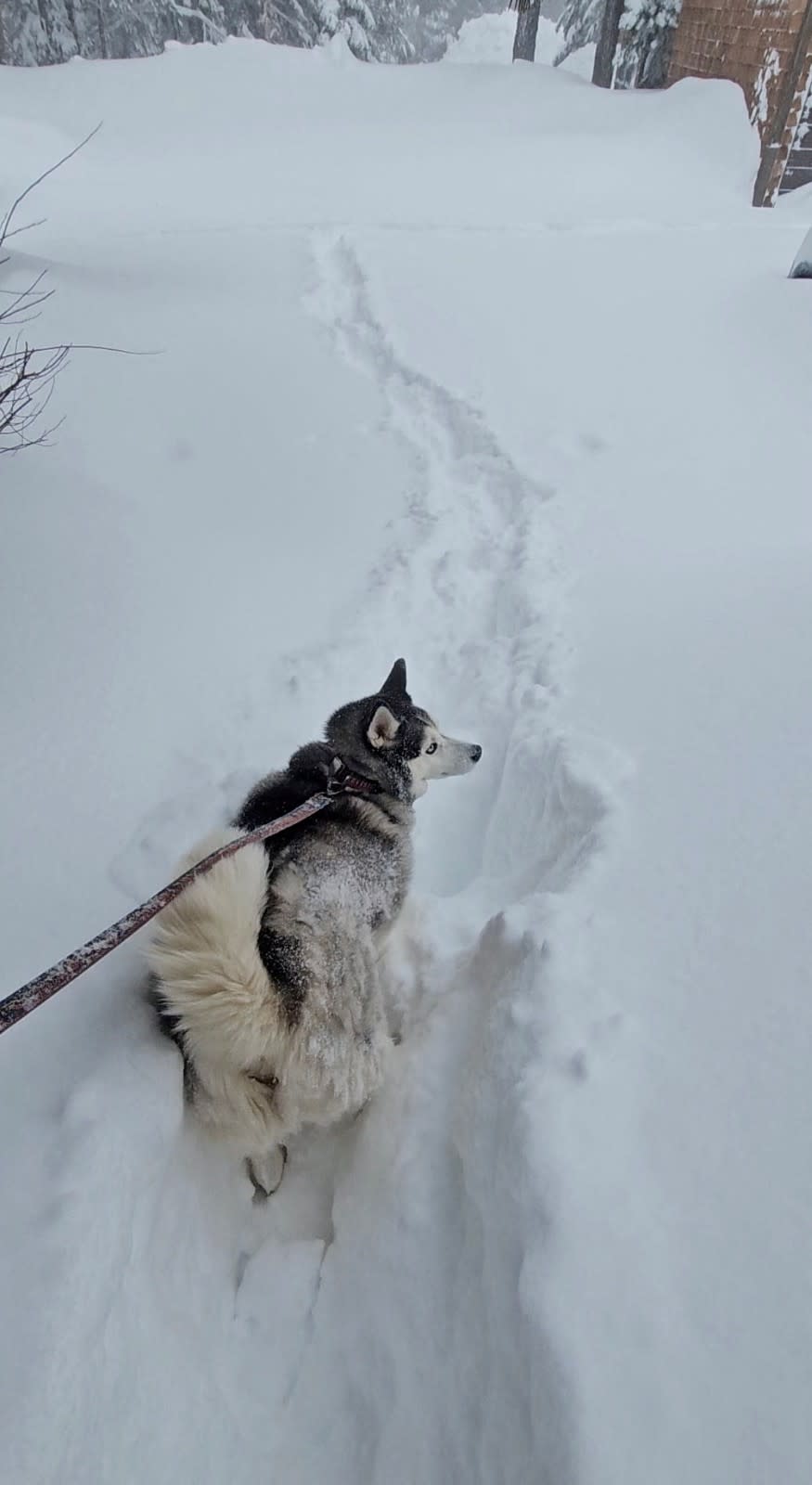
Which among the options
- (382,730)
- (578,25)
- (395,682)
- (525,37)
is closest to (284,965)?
(382,730)

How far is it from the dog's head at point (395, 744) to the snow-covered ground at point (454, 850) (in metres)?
0.40

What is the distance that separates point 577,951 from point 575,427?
433 centimetres

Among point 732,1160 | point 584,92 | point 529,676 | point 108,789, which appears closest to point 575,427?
point 529,676

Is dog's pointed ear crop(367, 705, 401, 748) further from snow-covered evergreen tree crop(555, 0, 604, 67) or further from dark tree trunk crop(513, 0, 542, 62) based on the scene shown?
snow-covered evergreen tree crop(555, 0, 604, 67)

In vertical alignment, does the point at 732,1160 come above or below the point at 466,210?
above

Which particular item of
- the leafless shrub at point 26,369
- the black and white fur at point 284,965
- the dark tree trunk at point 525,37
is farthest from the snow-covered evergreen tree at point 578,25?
the black and white fur at point 284,965

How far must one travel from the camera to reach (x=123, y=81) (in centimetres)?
1455

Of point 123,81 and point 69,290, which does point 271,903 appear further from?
point 123,81

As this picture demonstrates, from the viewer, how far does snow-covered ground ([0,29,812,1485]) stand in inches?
61.1

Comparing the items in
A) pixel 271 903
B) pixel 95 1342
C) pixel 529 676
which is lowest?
pixel 529 676

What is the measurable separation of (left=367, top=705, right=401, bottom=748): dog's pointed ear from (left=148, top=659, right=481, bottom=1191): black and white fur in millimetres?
13

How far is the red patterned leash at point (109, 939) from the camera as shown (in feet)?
4.78

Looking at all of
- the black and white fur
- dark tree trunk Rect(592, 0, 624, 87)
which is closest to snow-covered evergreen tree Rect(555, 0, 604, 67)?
dark tree trunk Rect(592, 0, 624, 87)

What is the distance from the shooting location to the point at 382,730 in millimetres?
2814
